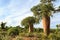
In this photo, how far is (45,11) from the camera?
17.7m

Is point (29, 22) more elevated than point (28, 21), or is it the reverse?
point (28, 21)

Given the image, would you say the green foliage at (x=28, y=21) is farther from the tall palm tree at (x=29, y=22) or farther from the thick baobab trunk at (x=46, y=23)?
the thick baobab trunk at (x=46, y=23)

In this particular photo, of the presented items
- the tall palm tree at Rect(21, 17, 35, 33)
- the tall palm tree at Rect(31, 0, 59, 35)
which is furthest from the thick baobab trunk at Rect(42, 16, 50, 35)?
the tall palm tree at Rect(21, 17, 35, 33)

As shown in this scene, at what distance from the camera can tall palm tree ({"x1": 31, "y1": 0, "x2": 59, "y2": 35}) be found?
57.7 ft

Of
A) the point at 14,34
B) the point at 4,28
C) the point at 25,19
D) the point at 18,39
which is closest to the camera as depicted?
the point at 18,39

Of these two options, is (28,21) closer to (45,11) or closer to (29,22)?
(29,22)

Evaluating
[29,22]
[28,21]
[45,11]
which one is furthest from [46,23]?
[29,22]

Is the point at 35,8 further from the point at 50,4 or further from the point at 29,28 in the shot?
the point at 29,28

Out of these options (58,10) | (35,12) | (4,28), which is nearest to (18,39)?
(35,12)

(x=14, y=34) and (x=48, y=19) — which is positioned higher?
(x=48, y=19)

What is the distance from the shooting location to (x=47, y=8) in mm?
17469

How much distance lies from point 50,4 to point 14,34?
16.7ft

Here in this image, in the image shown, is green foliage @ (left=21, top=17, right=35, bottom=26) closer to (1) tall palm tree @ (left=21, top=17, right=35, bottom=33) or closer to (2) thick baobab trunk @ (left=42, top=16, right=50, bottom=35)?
(1) tall palm tree @ (left=21, top=17, right=35, bottom=33)

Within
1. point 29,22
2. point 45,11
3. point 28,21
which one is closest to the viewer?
point 45,11
